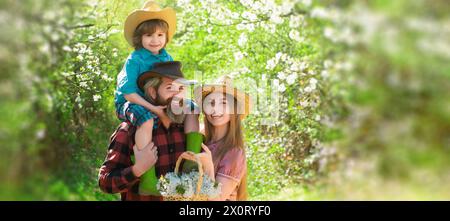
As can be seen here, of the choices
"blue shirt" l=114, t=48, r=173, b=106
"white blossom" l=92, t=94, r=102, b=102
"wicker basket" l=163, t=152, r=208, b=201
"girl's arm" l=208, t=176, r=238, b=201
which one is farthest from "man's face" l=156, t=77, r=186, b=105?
"white blossom" l=92, t=94, r=102, b=102

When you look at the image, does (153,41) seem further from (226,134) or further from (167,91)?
(226,134)

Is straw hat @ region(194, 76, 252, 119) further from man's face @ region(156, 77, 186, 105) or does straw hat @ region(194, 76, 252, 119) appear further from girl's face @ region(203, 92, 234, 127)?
man's face @ region(156, 77, 186, 105)

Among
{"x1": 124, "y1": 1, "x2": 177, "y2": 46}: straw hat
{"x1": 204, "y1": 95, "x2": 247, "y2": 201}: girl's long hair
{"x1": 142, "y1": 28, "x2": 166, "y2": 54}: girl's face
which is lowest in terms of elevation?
{"x1": 204, "y1": 95, "x2": 247, "y2": 201}: girl's long hair

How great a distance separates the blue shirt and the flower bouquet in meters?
0.49

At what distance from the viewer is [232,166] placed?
3715 mm

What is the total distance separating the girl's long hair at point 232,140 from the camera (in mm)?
3779

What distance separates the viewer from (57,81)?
3590 mm

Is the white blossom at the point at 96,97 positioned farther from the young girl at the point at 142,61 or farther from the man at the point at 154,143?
the man at the point at 154,143

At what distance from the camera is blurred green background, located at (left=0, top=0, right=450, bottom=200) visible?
2922 millimetres

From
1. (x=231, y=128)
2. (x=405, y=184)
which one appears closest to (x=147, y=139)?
(x=231, y=128)

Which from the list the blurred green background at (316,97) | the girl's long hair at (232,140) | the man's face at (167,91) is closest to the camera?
the blurred green background at (316,97)

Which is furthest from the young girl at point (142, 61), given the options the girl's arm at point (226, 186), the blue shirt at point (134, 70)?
the girl's arm at point (226, 186)

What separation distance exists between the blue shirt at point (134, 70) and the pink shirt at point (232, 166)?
544 millimetres
